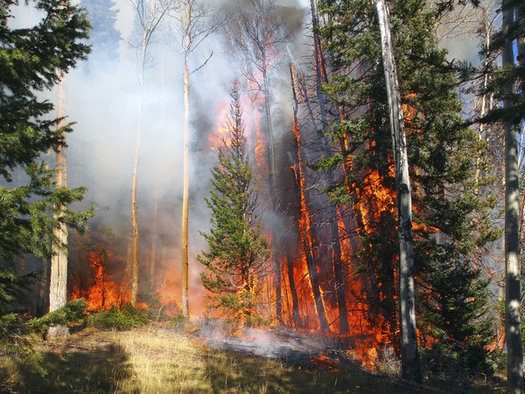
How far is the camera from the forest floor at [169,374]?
18.0ft

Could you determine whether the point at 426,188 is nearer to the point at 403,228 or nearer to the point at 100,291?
the point at 403,228

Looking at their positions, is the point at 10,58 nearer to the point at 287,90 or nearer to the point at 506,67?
the point at 506,67

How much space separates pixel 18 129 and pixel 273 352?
961 cm

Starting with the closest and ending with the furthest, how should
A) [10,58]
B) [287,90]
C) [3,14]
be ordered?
[10,58]
[3,14]
[287,90]

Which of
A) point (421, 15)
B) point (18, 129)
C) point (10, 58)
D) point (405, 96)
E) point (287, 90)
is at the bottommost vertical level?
point (18, 129)

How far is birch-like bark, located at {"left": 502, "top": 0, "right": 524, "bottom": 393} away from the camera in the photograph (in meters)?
6.86

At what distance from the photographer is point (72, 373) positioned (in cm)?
615

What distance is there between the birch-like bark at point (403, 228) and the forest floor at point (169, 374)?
56 cm

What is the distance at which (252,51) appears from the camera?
24000mm

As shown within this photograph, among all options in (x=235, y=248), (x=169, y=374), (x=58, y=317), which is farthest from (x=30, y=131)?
(x=235, y=248)

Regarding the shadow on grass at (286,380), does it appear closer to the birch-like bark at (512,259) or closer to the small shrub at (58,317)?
the birch-like bark at (512,259)

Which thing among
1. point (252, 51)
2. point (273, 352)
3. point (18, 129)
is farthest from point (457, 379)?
point (252, 51)

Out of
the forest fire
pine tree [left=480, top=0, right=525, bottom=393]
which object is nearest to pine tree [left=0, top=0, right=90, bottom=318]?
pine tree [left=480, top=0, right=525, bottom=393]

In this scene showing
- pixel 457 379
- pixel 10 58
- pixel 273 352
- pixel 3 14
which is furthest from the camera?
pixel 273 352
